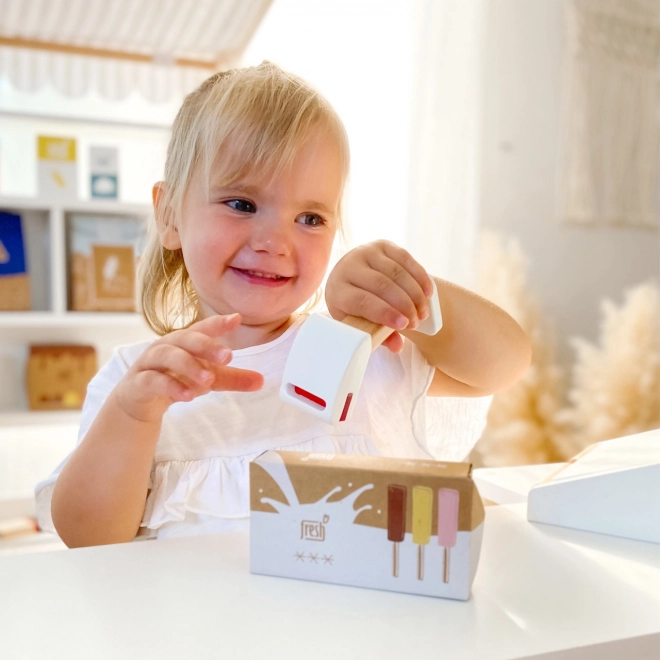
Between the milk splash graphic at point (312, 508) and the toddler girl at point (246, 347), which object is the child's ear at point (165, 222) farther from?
the milk splash graphic at point (312, 508)

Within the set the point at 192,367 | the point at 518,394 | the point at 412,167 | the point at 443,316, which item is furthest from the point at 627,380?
the point at 192,367

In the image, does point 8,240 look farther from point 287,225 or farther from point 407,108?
point 287,225

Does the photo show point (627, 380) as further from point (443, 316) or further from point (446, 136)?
point (443, 316)

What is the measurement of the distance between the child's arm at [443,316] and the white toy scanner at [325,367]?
0.08 meters

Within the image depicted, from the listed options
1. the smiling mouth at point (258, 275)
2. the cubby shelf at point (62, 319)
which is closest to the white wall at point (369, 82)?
the cubby shelf at point (62, 319)

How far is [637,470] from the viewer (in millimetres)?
528

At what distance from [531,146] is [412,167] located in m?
0.68

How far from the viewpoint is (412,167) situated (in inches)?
86.4

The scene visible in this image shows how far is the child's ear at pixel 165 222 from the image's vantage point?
89cm

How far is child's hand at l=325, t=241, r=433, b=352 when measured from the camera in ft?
1.74

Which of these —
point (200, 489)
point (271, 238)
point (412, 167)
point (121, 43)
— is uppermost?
point (121, 43)

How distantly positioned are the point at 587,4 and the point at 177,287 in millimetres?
2261

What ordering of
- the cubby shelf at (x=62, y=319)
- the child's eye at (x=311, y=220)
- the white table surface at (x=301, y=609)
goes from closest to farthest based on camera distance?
the white table surface at (x=301, y=609), the child's eye at (x=311, y=220), the cubby shelf at (x=62, y=319)

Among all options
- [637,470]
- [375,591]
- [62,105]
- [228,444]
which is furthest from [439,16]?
[375,591]
